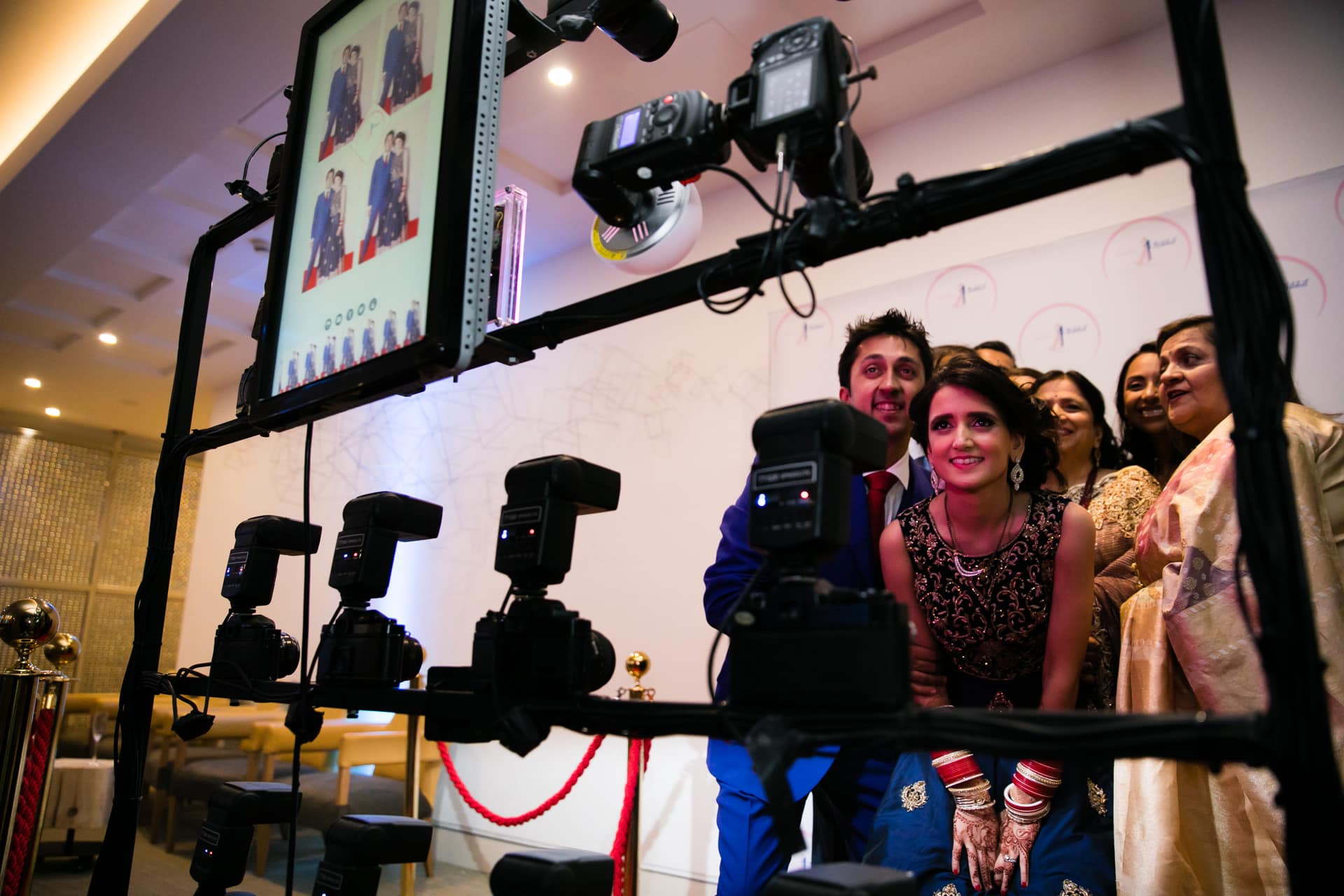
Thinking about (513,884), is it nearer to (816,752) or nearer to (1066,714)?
(816,752)

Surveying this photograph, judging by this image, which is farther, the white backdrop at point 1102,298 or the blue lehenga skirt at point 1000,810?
the white backdrop at point 1102,298

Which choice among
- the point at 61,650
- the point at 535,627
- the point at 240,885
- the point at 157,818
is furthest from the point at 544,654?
the point at 157,818

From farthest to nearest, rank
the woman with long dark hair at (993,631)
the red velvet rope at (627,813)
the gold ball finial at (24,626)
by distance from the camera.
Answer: the red velvet rope at (627,813) < the gold ball finial at (24,626) < the woman with long dark hair at (993,631)

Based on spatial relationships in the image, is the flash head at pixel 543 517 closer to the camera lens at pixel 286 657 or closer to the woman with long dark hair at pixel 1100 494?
the camera lens at pixel 286 657

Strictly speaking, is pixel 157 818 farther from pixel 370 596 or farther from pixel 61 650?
pixel 370 596

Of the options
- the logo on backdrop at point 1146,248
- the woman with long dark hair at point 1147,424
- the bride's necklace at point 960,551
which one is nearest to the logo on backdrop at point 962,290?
the logo on backdrop at point 1146,248

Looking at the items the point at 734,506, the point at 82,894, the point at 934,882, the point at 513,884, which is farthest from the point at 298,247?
the point at 82,894

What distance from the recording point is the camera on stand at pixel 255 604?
1649 millimetres

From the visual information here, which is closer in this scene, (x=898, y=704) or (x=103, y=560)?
(x=898, y=704)

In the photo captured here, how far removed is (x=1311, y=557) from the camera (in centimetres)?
158

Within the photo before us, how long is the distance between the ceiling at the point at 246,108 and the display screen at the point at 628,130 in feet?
7.70

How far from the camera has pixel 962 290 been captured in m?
3.29

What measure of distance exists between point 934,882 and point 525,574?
36.8 inches

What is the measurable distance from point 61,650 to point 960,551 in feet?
8.63
